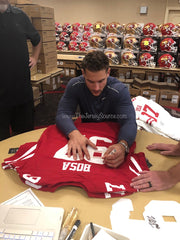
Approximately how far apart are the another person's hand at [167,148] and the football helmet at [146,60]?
224 cm

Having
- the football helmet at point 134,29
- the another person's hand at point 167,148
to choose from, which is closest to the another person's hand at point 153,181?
the another person's hand at point 167,148

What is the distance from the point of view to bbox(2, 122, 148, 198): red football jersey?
2.65ft

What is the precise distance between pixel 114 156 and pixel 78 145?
199 mm

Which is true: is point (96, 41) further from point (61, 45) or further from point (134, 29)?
point (61, 45)

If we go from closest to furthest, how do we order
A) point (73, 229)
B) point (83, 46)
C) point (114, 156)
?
point (73, 229) → point (114, 156) → point (83, 46)

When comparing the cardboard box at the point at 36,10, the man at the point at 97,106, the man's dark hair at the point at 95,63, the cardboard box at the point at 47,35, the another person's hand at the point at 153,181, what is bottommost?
the another person's hand at the point at 153,181

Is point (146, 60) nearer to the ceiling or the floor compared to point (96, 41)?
nearer to the floor

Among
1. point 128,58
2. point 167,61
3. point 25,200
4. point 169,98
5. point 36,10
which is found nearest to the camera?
point 25,200

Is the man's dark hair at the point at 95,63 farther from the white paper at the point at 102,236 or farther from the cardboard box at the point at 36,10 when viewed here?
the cardboard box at the point at 36,10

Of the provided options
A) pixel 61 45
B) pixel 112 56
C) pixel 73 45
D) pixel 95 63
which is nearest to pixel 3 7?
pixel 95 63

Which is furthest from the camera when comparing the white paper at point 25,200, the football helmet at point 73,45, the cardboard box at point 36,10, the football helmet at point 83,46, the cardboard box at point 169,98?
the football helmet at point 73,45

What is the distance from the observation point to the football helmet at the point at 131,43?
3048 millimetres

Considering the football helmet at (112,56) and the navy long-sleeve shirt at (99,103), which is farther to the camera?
the football helmet at (112,56)

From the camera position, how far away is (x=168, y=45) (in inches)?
114
